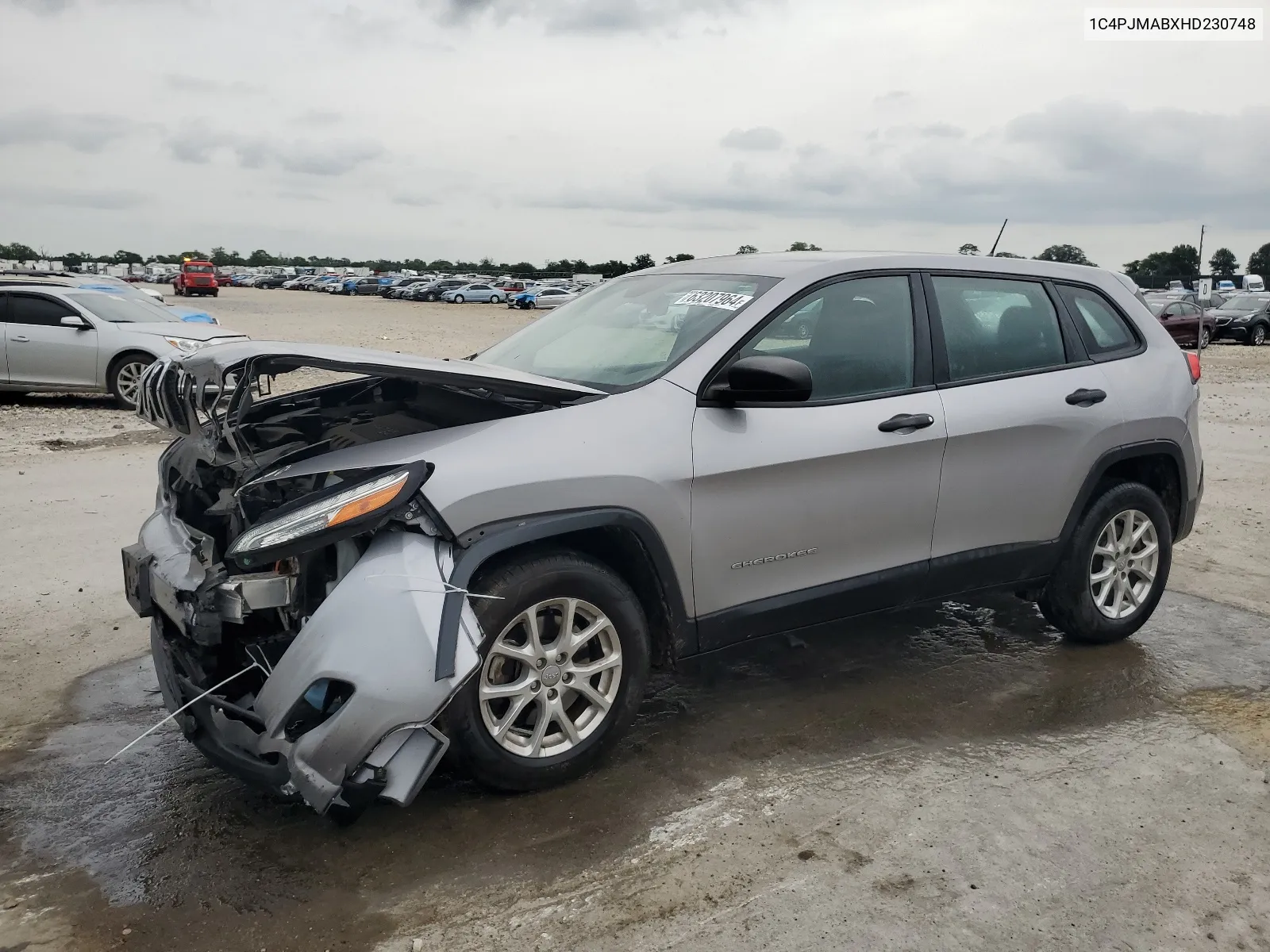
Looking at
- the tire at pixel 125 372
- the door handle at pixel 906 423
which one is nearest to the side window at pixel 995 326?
the door handle at pixel 906 423

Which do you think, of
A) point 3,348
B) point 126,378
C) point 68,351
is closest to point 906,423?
point 126,378

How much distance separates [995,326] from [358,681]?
3135 millimetres

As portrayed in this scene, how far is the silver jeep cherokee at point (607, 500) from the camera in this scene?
9.96ft

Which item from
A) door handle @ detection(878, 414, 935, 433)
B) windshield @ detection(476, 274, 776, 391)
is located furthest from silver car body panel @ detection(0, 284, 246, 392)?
door handle @ detection(878, 414, 935, 433)

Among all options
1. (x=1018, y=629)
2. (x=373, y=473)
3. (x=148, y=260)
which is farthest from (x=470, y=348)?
(x=148, y=260)

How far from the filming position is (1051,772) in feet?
12.4

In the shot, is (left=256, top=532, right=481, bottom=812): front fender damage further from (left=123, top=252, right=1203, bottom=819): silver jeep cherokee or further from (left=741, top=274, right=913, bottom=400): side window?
(left=741, top=274, right=913, bottom=400): side window

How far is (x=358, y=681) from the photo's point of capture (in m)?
2.93

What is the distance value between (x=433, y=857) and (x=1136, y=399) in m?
3.72

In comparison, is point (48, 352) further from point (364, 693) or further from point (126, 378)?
point (364, 693)

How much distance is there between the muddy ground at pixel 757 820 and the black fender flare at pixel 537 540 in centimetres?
32

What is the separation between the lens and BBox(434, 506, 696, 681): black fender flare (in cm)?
300

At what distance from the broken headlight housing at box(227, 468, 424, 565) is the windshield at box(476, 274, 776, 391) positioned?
101 cm

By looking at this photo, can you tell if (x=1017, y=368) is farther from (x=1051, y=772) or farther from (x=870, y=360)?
(x=1051, y=772)
